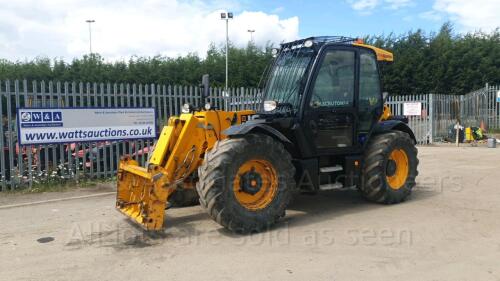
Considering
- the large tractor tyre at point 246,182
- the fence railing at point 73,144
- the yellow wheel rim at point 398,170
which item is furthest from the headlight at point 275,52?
the yellow wheel rim at point 398,170

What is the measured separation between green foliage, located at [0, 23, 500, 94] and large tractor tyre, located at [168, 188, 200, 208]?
82.2ft

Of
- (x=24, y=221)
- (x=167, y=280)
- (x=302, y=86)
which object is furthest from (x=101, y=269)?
(x=302, y=86)

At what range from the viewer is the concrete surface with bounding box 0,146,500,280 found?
4.53 m

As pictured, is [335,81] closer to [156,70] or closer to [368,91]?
[368,91]

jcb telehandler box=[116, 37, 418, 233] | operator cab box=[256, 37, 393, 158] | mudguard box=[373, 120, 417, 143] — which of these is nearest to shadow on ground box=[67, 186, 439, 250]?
jcb telehandler box=[116, 37, 418, 233]

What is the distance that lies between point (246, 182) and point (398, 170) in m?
3.07

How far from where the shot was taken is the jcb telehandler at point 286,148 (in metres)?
5.63

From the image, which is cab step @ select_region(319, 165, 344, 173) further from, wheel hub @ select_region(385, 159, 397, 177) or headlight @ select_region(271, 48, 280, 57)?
headlight @ select_region(271, 48, 280, 57)

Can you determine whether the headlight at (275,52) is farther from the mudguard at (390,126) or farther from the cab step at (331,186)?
the cab step at (331,186)

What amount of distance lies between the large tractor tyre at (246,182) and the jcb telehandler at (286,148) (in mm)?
12

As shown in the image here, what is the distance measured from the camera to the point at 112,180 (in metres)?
10.1

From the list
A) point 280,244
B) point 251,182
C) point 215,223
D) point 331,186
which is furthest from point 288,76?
point 280,244

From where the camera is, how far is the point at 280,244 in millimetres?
5359

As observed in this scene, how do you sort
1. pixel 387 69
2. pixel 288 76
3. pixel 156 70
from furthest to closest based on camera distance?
pixel 156 70, pixel 387 69, pixel 288 76
